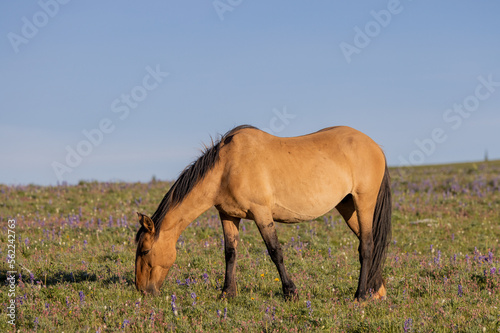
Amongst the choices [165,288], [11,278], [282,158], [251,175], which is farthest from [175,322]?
[11,278]

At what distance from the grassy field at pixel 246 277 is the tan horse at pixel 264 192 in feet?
1.89

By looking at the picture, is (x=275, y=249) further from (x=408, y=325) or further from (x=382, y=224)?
(x=382, y=224)

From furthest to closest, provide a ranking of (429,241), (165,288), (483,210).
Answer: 1. (483,210)
2. (429,241)
3. (165,288)

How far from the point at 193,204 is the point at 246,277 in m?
2.12

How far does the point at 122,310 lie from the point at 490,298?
19.0 ft

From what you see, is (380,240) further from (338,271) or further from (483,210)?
(483,210)

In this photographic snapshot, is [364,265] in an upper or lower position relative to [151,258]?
lower

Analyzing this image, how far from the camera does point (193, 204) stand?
7281 mm

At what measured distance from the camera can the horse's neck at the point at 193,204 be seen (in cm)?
721

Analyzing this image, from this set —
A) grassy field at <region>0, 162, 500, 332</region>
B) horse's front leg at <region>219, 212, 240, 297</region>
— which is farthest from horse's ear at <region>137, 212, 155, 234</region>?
horse's front leg at <region>219, 212, 240, 297</region>

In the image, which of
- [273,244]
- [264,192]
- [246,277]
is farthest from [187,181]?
[246,277]

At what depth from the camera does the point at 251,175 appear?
698cm

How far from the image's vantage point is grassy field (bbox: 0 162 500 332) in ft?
20.2

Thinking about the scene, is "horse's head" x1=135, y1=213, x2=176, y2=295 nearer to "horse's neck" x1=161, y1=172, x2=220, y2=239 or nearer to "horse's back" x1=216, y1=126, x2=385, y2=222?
"horse's neck" x1=161, y1=172, x2=220, y2=239
